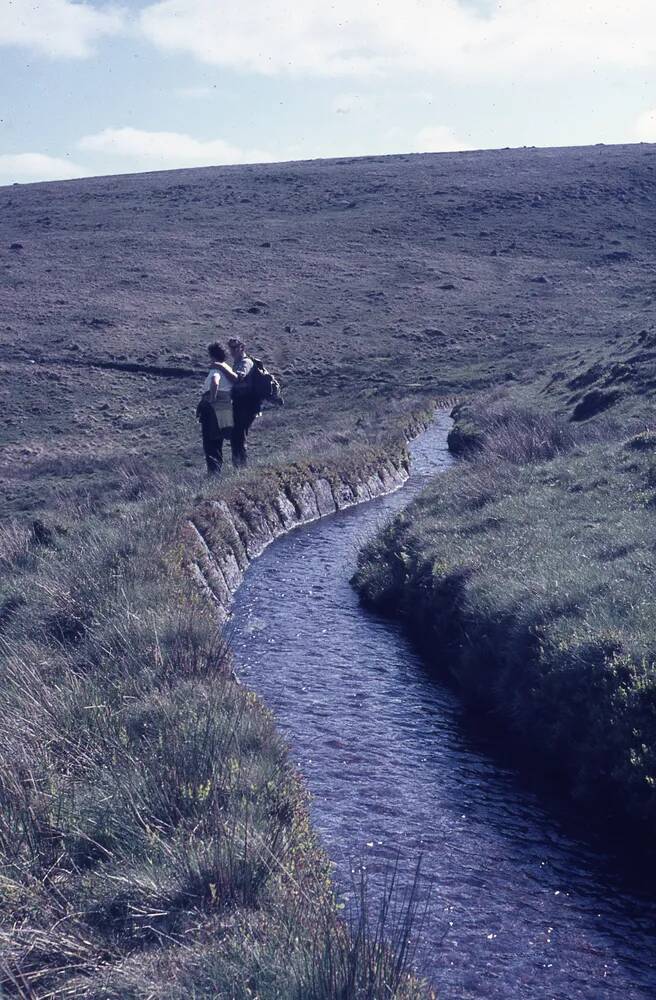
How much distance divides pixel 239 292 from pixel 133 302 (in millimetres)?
5879

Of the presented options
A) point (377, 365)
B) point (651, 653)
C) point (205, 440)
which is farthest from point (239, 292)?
point (651, 653)

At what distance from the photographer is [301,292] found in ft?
191

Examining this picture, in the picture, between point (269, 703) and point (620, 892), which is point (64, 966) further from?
point (269, 703)

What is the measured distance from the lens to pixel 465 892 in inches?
253

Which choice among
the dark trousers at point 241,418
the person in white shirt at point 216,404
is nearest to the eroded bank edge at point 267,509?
the dark trousers at point 241,418

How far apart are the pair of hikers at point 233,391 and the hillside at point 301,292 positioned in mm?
6959

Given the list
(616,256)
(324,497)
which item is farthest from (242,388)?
(616,256)

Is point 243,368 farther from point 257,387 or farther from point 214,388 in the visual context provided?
point 214,388

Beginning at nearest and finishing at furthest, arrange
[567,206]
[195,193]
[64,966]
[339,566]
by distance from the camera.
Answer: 1. [64,966]
2. [339,566]
3. [567,206]
4. [195,193]

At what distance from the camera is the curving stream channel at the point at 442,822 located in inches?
228

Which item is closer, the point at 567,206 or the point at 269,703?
the point at 269,703

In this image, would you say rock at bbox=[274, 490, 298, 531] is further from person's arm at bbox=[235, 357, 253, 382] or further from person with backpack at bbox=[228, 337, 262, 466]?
person's arm at bbox=[235, 357, 253, 382]

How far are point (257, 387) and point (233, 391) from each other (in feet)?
1.26

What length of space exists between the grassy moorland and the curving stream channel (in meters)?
0.64
